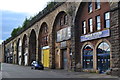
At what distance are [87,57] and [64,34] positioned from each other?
7771mm

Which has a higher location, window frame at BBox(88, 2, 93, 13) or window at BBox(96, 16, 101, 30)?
window frame at BBox(88, 2, 93, 13)

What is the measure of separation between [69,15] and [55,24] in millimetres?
7944

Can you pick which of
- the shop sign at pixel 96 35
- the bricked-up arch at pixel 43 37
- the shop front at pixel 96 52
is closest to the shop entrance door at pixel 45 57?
the bricked-up arch at pixel 43 37

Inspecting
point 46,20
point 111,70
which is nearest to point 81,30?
point 111,70

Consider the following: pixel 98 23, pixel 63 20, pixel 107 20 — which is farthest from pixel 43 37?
pixel 107 20

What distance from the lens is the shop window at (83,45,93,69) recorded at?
32188 millimetres

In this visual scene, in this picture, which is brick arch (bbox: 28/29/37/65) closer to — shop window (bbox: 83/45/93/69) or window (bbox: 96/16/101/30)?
shop window (bbox: 83/45/93/69)

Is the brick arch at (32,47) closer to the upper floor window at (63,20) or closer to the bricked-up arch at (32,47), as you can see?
the bricked-up arch at (32,47)

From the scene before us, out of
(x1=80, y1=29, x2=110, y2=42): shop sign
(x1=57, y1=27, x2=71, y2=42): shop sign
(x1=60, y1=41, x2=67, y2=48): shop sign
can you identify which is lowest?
(x1=60, y1=41, x2=67, y2=48): shop sign

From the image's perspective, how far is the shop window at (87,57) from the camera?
32188mm

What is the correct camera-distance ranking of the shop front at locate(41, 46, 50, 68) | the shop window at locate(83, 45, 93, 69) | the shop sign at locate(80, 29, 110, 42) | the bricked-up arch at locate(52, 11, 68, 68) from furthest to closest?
the shop front at locate(41, 46, 50, 68)
the bricked-up arch at locate(52, 11, 68, 68)
the shop window at locate(83, 45, 93, 69)
the shop sign at locate(80, 29, 110, 42)

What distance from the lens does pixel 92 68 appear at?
104 ft

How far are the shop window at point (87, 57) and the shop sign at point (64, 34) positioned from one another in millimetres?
4795

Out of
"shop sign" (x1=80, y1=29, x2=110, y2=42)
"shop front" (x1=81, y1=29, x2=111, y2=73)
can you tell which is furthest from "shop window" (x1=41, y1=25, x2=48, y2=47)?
"shop front" (x1=81, y1=29, x2=111, y2=73)
